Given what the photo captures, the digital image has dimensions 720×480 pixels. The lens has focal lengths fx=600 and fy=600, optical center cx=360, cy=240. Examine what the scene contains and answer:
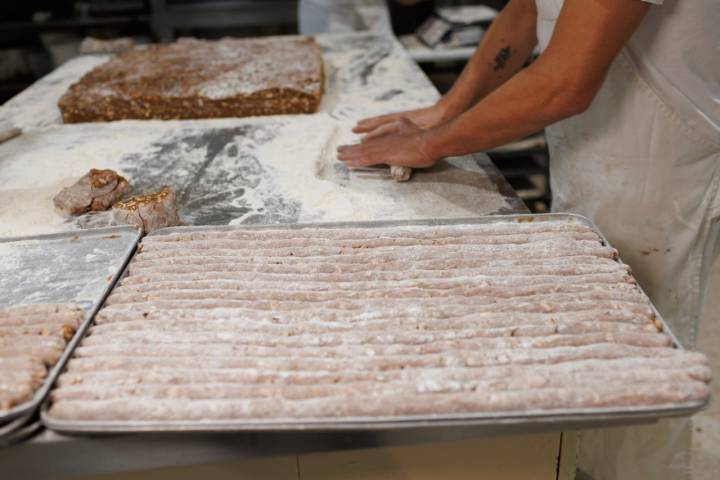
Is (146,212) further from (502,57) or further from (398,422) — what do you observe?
(502,57)

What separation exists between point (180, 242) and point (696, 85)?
3.88 ft

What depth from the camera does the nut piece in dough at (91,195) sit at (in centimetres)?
140

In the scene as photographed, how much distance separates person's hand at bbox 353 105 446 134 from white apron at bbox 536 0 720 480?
0.36m

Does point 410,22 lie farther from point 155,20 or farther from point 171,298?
point 171,298

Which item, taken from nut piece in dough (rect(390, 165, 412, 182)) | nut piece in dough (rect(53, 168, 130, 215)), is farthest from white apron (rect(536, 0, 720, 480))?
nut piece in dough (rect(53, 168, 130, 215))

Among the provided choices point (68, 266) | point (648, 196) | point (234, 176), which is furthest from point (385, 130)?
point (68, 266)

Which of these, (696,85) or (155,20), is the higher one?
(696,85)

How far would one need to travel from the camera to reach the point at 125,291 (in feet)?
3.37

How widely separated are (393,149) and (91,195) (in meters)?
0.74

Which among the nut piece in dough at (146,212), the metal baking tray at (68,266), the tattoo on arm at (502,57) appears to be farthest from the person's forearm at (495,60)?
the metal baking tray at (68,266)

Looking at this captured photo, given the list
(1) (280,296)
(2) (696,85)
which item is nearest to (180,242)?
(1) (280,296)

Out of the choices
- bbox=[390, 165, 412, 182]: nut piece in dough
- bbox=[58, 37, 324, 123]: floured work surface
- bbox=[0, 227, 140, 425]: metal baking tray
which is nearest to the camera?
bbox=[0, 227, 140, 425]: metal baking tray

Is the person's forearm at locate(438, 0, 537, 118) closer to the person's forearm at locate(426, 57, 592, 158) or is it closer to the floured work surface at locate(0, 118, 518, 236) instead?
the floured work surface at locate(0, 118, 518, 236)

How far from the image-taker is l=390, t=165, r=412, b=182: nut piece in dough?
1.52 m
